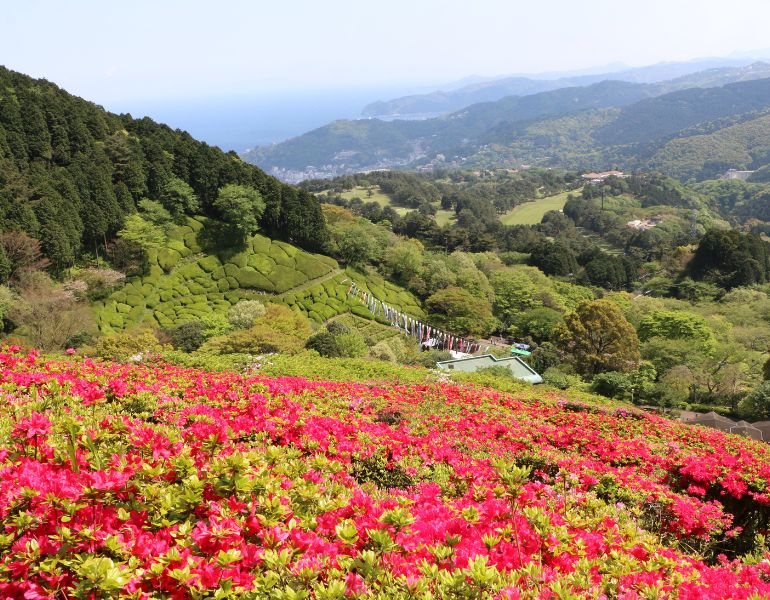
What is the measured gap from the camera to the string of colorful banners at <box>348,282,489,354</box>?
38.0 meters

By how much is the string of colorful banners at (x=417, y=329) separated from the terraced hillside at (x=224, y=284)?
1058mm

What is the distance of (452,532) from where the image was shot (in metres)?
3.70

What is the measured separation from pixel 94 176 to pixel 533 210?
Result: 108 metres

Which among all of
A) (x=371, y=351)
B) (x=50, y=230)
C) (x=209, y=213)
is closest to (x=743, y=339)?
(x=371, y=351)

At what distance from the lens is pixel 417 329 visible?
128ft

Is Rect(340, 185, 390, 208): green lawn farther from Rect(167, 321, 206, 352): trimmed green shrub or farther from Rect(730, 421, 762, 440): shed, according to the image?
Rect(730, 421, 762, 440): shed

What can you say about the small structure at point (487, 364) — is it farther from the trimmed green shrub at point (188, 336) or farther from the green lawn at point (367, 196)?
the green lawn at point (367, 196)

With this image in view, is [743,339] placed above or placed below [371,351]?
below

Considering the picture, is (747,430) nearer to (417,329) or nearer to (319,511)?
(319,511)

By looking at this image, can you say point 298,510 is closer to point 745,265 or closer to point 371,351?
point 371,351

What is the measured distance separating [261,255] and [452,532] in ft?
125

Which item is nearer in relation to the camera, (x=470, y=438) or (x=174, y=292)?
(x=470, y=438)

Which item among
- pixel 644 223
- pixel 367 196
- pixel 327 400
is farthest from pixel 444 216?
pixel 327 400

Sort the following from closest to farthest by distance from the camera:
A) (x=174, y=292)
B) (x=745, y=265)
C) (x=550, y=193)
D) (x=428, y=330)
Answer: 1. (x=174, y=292)
2. (x=428, y=330)
3. (x=745, y=265)
4. (x=550, y=193)
